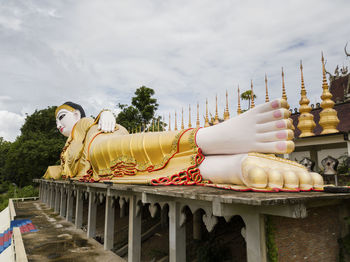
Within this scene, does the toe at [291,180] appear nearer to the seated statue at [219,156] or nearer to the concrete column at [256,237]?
the seated statue at [219,156]

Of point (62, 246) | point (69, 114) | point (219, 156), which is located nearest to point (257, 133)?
point (219, 156)

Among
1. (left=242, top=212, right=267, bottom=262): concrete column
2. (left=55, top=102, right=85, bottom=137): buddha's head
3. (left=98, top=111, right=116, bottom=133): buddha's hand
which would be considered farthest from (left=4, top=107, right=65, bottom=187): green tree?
(left=242, top=212, right=267, bottom=262): concrete column

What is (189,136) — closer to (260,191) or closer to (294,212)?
(260,191)

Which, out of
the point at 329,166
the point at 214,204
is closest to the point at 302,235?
the point at 214,204

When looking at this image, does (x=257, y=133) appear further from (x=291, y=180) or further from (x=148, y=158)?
(x=148, y=158)

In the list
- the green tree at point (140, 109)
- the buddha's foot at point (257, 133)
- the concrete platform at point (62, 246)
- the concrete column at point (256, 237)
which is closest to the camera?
the concrete column at point (256, 237)

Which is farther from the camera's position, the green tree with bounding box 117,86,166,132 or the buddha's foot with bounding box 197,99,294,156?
the green tree with bounding box 117,86,166,132

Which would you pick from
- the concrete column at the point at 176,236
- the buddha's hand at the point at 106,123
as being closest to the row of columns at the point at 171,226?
the concrete column at the point at 176,236

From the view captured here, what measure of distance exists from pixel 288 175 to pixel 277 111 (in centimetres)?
91

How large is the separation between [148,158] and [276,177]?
3.30 m

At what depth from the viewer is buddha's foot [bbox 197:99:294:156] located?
3.78 meters

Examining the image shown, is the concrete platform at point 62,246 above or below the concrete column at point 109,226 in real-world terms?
below

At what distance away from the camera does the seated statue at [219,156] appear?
3.59 meters

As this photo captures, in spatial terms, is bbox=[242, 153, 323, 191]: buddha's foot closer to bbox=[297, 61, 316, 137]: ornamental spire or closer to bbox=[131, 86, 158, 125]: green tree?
bbox=[297, 61, 316, 137]: ornamental spire
